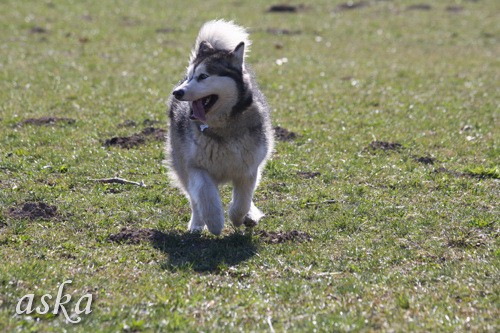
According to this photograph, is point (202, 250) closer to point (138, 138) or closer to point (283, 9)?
point (138, 138)

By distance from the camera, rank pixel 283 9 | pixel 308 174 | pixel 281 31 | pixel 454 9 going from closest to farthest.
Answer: pixel 308 174 < pixel 281 31 < pixel 283 9 < pixel 454 9

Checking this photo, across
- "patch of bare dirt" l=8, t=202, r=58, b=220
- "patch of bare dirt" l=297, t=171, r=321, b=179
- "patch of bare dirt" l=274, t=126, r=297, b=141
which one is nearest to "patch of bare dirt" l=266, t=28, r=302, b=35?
"patch of bare dirt" l=274, t=126, r=297, b=141

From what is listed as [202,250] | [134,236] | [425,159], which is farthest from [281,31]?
[202,250]

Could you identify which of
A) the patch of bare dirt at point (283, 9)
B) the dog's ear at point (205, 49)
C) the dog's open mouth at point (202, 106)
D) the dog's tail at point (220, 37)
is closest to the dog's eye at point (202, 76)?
the dog's open mouth at point (202, 106)

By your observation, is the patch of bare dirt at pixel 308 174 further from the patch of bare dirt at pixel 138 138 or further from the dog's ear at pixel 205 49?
the dog's ear at pixel 205 49

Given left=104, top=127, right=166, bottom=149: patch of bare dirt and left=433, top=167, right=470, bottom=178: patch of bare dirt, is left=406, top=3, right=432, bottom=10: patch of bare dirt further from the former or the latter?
left=433, top=167, right=470, bottom=178: patch of bare dirt

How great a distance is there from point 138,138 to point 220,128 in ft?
12.6

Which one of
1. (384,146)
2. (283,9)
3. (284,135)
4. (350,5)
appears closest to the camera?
(384,146)

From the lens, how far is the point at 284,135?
1140 centimetres

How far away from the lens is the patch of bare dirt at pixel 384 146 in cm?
1078

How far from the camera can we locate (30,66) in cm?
1623

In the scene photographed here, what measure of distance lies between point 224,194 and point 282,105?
15.7 ft

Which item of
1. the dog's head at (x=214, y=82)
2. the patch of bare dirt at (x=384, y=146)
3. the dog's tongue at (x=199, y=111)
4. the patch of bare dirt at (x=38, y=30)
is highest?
the dog's head at (x=214, y=82)

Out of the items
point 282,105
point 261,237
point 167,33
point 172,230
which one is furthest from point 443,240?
point 167,33
